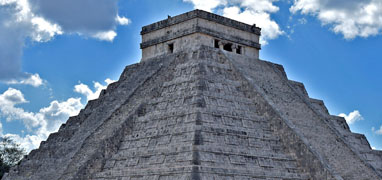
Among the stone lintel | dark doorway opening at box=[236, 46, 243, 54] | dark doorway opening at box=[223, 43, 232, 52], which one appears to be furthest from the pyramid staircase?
the stone lintel

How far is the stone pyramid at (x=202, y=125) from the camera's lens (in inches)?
585

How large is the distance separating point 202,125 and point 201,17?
6626 millimetres

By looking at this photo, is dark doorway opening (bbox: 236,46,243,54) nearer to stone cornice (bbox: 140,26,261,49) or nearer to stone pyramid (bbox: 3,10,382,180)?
stone pyramid (bbox: 3,10,382,180)

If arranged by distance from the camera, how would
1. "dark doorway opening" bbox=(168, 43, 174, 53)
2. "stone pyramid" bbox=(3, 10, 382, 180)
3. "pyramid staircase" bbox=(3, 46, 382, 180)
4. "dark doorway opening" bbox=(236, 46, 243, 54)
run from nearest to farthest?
"pyramid staircase" bbox=(3, 46, 382, 180) → "stone pyramid" bbox=(3, 10, 382, 180) → "dark doorway opening" bbox=(168, 43, 174, 53) → "dark doorway opening" bbox=(236, 46, 243, 54)

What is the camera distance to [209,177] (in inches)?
538

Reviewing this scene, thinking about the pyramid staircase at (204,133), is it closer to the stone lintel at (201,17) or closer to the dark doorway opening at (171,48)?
the dark doorway opening at (171,48)

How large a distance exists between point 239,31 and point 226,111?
6422mm

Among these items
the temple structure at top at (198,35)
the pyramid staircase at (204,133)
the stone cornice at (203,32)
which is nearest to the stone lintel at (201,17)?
the temple structure at top at (198,35)

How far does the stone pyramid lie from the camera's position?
1485 cm

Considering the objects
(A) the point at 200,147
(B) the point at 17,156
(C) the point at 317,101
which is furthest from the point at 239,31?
(B) the point at 17,156

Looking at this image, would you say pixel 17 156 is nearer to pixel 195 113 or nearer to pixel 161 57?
pixel 161 57

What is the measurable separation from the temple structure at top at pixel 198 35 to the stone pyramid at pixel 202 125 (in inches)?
1.8

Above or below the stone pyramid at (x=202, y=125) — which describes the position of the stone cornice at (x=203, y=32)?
above

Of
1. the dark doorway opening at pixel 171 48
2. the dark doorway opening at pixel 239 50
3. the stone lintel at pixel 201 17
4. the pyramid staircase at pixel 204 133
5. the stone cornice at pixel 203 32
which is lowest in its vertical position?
the pyramid staircase at pixel 204 133
